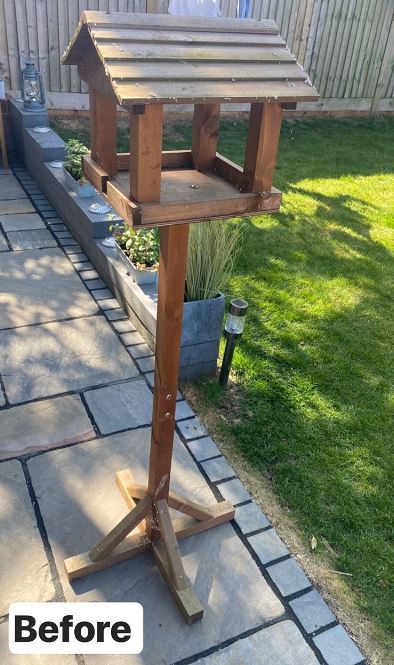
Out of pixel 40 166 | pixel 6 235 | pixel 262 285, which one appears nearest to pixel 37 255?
pixel 6 235

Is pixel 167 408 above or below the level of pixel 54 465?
above

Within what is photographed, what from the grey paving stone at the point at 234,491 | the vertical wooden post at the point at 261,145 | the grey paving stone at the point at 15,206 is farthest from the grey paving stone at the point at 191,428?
the grey paving stone at the point at 15,206

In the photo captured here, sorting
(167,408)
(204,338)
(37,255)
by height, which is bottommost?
(37,255)

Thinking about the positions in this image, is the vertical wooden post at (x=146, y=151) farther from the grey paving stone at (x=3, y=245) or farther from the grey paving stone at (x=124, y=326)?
the grey paving stone at (x=3, y=245)

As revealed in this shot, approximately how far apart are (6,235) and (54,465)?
3.08m

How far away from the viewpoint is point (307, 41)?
977cm

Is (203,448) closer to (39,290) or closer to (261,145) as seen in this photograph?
(261,145)

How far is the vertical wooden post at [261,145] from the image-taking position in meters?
1.88

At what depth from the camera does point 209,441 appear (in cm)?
321

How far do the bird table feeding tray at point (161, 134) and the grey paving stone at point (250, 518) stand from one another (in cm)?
46

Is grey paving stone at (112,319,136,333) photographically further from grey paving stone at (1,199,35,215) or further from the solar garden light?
grey paving stone at (1,199,35,215)

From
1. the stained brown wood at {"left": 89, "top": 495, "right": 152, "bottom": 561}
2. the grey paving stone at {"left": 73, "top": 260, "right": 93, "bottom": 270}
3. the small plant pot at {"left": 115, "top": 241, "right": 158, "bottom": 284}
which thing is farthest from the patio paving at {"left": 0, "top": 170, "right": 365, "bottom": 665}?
the grey paving stone at {"left": 73, "top": 260, "right": 93, "bottom": 270}

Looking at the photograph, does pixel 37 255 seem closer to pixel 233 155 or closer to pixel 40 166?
pixel 40 166

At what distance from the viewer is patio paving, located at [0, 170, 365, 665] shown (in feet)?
7.50
